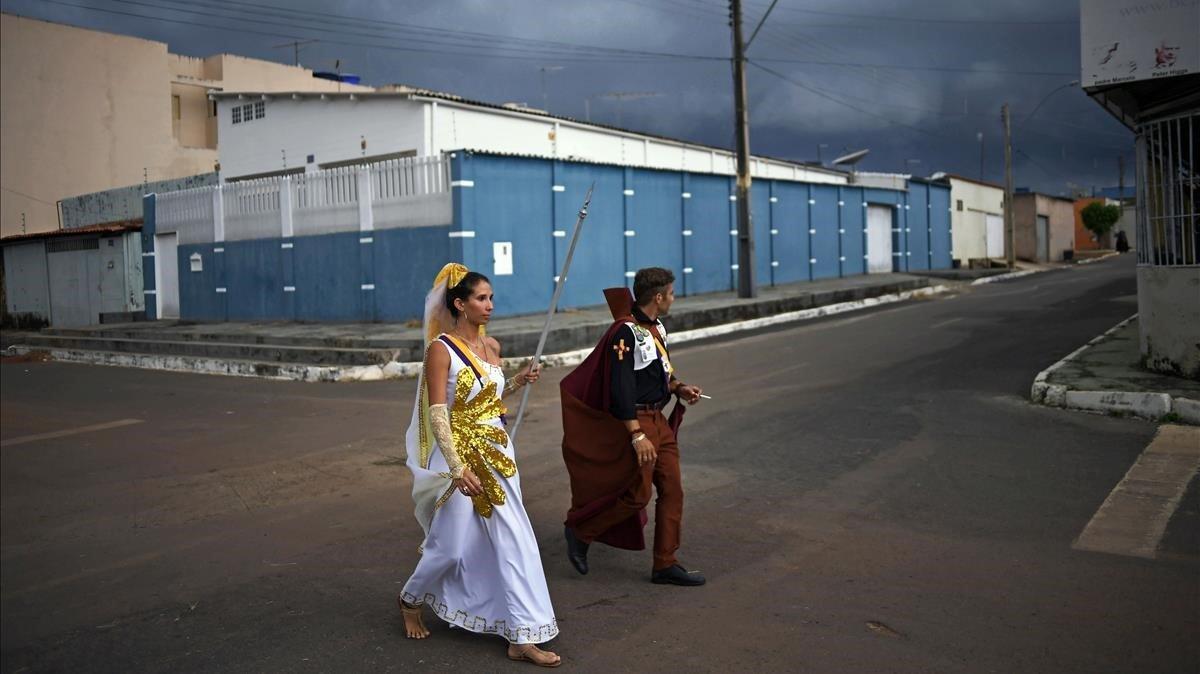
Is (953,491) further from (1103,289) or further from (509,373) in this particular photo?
(1103,289)

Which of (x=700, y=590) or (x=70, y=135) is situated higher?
(x=70, y=135)

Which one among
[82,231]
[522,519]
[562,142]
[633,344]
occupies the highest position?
[562,142]

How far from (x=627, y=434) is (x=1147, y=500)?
3744 mm

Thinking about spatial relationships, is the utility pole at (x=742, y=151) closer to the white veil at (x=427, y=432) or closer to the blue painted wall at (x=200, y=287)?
the blue painted wall at (x=200, y=287)

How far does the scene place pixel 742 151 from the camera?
21.8 metres

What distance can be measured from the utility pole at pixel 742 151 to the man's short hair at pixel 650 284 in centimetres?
1698

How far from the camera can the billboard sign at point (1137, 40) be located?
32.1 feet

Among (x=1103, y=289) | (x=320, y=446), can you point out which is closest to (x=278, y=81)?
(x=1103, y=289)

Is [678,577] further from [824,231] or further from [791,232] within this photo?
[824,231]

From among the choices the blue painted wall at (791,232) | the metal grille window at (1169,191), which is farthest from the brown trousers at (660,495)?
the blue painted wall at (791,232)

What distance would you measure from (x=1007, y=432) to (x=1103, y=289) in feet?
60.2

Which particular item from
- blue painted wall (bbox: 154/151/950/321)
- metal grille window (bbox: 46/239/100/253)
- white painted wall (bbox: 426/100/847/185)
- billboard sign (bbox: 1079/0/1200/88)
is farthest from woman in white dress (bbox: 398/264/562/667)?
metal grille window (bbox: 46/239/100/253)

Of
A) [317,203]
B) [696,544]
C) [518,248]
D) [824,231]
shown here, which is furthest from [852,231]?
[696,544]

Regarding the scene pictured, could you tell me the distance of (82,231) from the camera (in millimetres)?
26203
